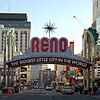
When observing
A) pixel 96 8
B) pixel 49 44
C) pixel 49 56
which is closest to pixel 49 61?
pixel 49 56

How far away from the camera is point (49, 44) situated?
85250 mm

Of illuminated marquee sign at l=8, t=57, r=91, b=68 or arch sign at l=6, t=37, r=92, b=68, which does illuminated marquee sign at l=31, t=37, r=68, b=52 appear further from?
illuminated marquee sign at l=8, t=57, r=91, b=68

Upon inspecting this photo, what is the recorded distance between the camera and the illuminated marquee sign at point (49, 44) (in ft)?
277

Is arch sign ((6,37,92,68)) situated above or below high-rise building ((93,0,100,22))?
below

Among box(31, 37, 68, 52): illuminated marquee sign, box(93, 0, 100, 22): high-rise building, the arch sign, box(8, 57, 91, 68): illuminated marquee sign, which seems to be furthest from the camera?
box(93, 0, 100, 22): high-rise building

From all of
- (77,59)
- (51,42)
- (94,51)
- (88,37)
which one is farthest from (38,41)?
(94,51)

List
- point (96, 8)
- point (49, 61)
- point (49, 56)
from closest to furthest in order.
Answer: point (49, 56)
point (49, 61)
point (96, 8)

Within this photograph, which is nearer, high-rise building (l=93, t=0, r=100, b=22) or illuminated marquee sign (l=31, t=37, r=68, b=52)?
illuminated marquee sign (l=31, t=37, r=68, b=52)

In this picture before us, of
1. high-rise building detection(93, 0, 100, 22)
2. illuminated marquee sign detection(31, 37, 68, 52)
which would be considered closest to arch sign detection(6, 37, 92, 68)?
illuminated marquee sign detection(31, 37, 68, 52)

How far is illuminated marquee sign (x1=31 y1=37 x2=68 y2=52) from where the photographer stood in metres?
84.3

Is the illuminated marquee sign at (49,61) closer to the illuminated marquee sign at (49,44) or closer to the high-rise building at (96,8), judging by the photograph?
the illuminated marquee sign at (49,44)

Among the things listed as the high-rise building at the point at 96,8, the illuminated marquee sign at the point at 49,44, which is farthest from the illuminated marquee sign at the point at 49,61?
the high-rise building at the point at 96,8

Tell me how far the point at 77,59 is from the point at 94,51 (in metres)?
44.3

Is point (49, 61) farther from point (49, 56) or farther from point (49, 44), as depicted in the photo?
point (49, 44)
